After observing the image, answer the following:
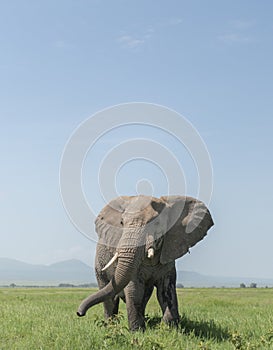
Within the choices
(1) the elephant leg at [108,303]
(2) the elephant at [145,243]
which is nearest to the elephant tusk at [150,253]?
(2) the elephant at [145,243]

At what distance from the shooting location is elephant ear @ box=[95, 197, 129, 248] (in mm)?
12758

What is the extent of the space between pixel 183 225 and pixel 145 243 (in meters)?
1.87

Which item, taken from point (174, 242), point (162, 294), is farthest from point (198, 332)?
point (174, 242)

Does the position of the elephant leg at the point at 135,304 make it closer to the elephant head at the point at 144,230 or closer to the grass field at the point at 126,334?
the grass field at the point at 126,334

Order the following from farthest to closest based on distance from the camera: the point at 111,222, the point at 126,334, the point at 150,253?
the point at 111,222 → the point at 150,253 → the point at 126,334

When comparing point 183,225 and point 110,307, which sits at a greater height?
point 183,225

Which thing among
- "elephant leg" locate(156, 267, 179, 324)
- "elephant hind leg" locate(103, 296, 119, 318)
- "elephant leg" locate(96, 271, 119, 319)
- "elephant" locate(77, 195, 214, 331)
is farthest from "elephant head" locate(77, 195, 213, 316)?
"elephant hind leg" locate(103, 296, 119, 318)

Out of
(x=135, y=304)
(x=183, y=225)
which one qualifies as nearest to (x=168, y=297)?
(x=135, y=304)

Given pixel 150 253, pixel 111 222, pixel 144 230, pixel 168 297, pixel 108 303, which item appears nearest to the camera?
pixel 150 253

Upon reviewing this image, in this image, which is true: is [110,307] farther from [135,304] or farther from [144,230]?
[144,230]

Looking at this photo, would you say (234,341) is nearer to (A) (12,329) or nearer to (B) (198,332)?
(B) (198,332)

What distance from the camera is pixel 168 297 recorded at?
1291 cm

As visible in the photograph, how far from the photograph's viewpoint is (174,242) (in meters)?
12.7

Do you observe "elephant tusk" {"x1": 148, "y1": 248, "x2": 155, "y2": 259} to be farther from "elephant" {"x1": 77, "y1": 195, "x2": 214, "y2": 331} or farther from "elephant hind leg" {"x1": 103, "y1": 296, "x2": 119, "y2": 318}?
"elephant hind leg" {"x1": 103, "y1": 296, "x2": 119, "y2": 318}
